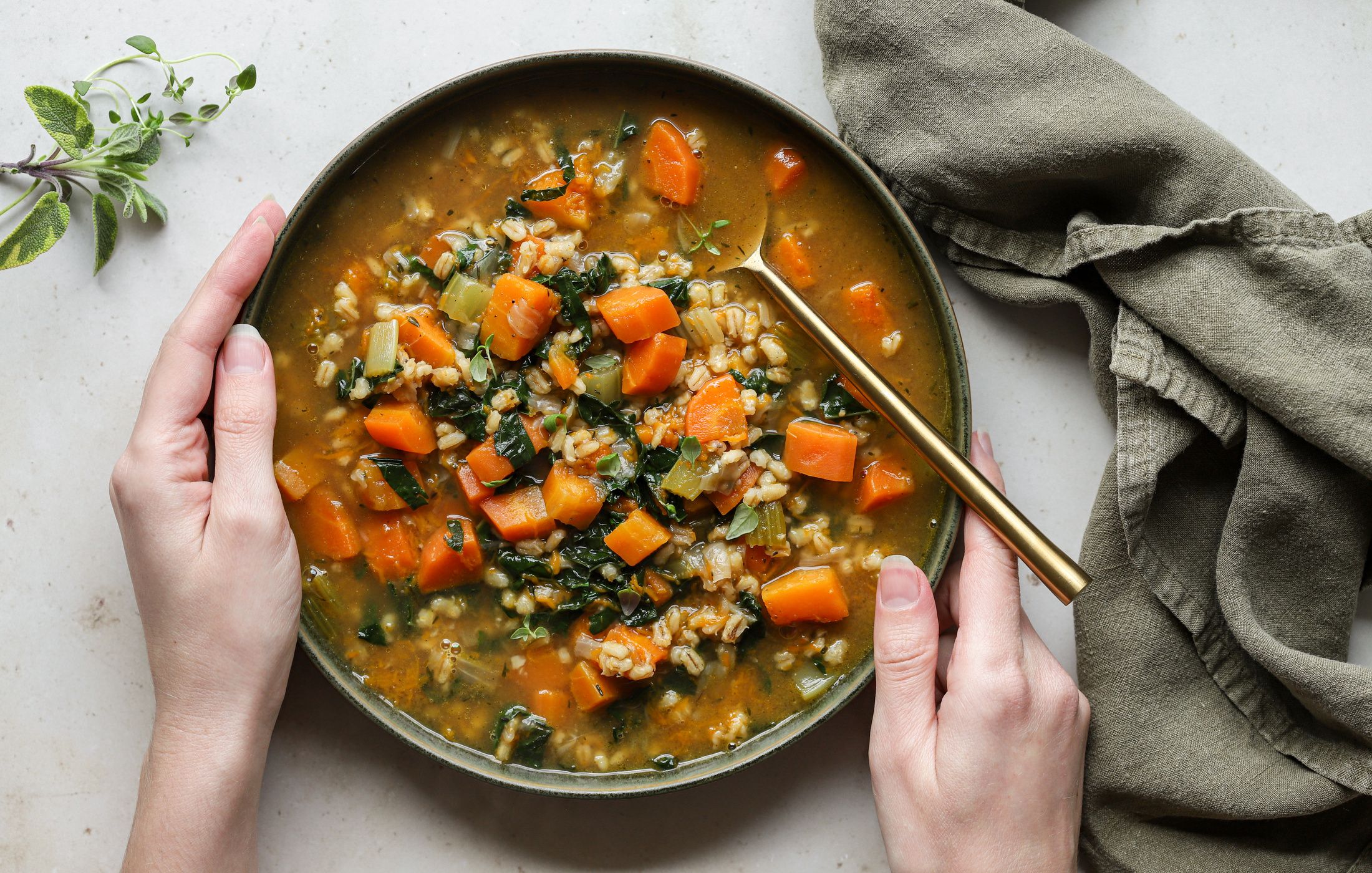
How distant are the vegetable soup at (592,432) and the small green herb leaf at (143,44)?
2.97 feet

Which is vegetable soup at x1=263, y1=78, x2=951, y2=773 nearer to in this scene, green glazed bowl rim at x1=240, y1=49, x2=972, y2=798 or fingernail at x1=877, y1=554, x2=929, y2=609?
green glazed bowl rim at x1=240, y1=49, x2=972, y2=798

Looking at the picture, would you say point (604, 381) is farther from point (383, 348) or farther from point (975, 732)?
point (975, 732)

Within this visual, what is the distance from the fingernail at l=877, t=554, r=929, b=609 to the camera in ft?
9.37

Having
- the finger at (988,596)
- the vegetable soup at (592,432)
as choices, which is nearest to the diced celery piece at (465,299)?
the vegetable soup at (592,432)

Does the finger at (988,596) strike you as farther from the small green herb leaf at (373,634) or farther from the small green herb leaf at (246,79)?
the small green herb leaf at (246,79)

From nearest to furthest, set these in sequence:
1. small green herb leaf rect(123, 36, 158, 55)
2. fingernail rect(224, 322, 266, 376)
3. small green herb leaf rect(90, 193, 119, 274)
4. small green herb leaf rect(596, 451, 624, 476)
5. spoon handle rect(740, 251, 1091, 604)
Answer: spoon handle rect(740, 251, 1091, 604), fingernail rect(224, 322, 266, 376), small green herb leaf rect(596, 451, 624, 476), small green herb leaf rect(123, 36, 158, 55), small green herb leaf rect(90, 193, 119, 274)

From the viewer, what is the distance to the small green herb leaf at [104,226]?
3236 millimetres

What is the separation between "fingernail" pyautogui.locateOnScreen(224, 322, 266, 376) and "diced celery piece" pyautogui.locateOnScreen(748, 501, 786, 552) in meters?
1.70

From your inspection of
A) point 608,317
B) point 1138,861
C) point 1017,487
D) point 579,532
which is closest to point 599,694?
point 579,532

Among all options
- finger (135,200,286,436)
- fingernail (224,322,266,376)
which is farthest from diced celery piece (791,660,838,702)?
finger (135,200,286,436)

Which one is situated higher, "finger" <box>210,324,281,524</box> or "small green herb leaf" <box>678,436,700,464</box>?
"finger" <box>210,324,281,524</box>

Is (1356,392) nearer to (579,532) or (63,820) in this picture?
(579,532)

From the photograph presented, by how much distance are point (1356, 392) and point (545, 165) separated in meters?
2.70

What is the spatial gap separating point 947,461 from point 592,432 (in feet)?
3.83
